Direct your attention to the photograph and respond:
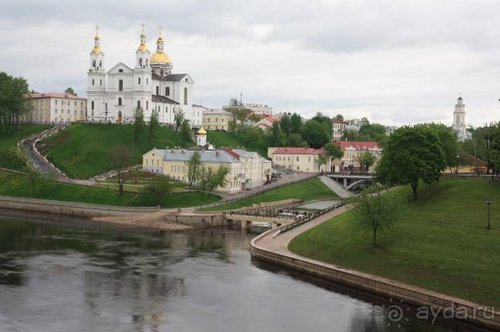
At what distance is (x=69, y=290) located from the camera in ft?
158

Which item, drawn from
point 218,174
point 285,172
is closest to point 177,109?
point 285,172

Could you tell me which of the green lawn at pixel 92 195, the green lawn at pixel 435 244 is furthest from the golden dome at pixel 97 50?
the green lawn at pixel 435 244

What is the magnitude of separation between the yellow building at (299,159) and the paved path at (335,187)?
15.5 meters

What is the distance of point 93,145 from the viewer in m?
121

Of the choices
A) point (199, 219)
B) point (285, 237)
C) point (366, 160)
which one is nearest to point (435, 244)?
point (285, 237)

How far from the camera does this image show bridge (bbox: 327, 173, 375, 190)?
118 metres

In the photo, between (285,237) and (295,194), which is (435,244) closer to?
(285,237)

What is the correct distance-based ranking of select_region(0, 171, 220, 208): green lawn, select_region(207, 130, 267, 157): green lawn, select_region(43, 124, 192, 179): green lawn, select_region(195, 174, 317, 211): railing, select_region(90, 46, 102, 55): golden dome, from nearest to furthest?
select_region(195, 174, 317, 211): railing < select_region(0, 171, 220, 208): green lawn < select_region(43, 124, 192, 179): green lawn < select_region(90, 46, 102, 55): golden dome < select_region(207, 130, 267, 157): green lawn

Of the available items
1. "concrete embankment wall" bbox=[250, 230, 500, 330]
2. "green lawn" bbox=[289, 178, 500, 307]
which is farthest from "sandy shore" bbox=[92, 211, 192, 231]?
"concrete embankment wall" bbox=[250, 230, 500, 330]

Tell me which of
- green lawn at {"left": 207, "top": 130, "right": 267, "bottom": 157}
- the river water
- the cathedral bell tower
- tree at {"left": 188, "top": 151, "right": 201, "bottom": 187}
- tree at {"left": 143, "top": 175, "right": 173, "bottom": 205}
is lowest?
the river water

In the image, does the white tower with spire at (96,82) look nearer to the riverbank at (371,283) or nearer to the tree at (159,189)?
the tree at (159,189)

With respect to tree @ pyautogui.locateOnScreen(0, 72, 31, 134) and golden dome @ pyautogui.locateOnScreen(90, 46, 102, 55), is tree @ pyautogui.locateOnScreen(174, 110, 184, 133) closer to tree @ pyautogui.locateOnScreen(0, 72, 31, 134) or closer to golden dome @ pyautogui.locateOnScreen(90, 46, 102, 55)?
golden dome @ pyautogui.locateOnScreen(90, 46, 102, 55)

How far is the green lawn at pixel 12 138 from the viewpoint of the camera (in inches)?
4523

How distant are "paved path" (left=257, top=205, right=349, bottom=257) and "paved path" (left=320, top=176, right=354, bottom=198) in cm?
3651
